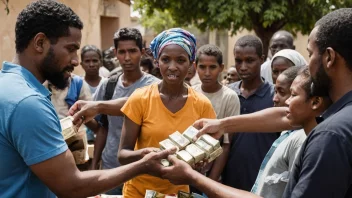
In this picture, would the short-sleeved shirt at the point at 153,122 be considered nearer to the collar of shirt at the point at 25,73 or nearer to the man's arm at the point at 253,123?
the man's arm at the point at 253,123

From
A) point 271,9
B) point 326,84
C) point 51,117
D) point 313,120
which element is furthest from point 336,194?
point 271,9

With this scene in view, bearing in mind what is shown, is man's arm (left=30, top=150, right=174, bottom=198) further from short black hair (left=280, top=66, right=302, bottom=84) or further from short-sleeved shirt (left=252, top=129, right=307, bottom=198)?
short black hair (left=280, top=66, right=302, bottom=84)

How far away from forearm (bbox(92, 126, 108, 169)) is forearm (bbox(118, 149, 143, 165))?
4.90 feet

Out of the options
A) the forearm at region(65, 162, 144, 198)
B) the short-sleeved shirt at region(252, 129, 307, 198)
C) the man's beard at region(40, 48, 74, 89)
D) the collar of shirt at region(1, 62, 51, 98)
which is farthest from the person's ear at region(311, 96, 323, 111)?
the collar of shirt at region(1, 62, 51, 98)

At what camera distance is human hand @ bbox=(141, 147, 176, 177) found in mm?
2564

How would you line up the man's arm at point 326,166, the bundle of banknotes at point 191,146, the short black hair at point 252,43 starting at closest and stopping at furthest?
1. the man's arm at point 326,166
2. the bundle of banknotes at point 191,146
3. the short black hair at point 252,43

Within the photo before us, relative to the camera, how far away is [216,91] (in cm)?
419

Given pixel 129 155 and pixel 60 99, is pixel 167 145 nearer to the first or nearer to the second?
pixel 129 155

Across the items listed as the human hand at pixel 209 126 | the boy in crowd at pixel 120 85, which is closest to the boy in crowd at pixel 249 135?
the human hand at pixel 209 126

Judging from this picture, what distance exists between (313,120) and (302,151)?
2.44 ft

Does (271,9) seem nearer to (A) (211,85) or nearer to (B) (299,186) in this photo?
(A) (211,85)

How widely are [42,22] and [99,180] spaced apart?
0.91 metres

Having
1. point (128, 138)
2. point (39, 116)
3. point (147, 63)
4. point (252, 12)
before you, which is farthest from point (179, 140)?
point (252, 12)

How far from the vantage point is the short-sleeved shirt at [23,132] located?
2.01 m
